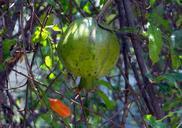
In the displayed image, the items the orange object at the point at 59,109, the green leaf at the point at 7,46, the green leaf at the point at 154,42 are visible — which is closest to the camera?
the green leaf at the point at 154,42

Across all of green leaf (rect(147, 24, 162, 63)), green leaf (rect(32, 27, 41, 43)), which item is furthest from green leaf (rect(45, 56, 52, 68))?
green leaf (rect(147, 24, 162, 63))

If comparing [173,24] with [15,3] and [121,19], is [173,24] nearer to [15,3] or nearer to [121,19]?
[121,19]

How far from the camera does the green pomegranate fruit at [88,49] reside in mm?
1097

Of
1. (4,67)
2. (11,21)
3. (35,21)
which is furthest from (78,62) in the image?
(11,21)

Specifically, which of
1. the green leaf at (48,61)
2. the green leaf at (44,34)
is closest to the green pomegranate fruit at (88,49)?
the green leaf at (44,34)

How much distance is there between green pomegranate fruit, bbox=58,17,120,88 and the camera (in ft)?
3.60

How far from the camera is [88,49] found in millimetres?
1091

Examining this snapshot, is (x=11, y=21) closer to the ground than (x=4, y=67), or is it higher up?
higher up

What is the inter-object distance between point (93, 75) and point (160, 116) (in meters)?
0.41

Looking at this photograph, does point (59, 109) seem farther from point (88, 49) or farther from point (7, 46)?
point (88, 49)

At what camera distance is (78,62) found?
1104 millimetres

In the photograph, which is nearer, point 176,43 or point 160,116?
point 160,116

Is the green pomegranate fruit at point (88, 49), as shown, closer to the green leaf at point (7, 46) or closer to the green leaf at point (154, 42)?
the green leaf at point (154, 42)

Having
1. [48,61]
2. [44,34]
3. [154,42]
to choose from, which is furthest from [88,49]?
[48,61]
